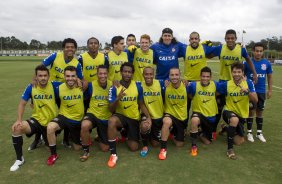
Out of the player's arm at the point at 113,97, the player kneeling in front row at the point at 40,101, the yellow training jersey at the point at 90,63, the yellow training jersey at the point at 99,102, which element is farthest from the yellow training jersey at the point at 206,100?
the player kneeling in front row at the point at 40,101

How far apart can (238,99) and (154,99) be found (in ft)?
5.07

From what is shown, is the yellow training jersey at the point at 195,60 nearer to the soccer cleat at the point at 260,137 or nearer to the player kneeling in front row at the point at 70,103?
the soccer cleat at the point at 260,137

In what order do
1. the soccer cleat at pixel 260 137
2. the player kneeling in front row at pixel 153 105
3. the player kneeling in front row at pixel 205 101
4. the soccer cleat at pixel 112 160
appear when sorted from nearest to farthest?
the soccer cleat at pixel 112 160, the player kneeling in front row at pixel 153 105, the player kneeling in front row at pixel 205 101, the soccer cleat at pixel 260 137

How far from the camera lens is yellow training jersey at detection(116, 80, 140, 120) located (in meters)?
4.85

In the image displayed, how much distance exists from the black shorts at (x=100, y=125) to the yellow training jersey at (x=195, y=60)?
2.06 m

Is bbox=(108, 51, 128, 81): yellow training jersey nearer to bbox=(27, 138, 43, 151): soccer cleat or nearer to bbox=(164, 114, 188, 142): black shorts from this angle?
bbox=(164, 114, 188, 142): black shorts

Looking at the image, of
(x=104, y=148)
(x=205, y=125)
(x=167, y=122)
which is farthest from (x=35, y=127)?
(x=205, y=125)

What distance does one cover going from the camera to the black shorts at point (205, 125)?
5117mm

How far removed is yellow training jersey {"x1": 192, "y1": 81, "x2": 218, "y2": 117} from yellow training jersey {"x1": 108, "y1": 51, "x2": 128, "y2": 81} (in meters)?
1.55

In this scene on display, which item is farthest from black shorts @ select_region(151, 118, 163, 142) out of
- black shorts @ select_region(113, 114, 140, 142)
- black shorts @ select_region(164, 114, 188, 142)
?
black shorts @ select_region(113, 114, 140, 142)

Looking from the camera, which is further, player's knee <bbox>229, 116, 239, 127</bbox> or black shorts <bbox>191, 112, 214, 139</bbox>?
black shorts <bbox>191, 112, 214, 139</bbox>

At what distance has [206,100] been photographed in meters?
5.16

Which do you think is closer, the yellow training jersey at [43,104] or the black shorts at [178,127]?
the yellow training jersey at [43,104]

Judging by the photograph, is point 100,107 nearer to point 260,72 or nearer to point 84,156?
point 84,156
